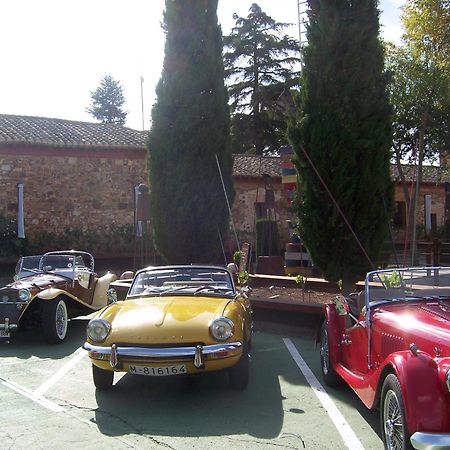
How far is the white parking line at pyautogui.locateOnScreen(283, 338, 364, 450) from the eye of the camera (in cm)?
421

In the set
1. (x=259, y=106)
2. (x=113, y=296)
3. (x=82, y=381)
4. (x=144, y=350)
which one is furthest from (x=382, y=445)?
(x=259, y=106)

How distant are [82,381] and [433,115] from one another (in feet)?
30.7

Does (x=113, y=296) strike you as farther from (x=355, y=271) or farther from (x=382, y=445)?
(x=382, y=445)

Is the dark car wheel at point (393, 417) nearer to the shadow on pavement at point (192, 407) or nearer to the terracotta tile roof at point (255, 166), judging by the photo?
the shadow on pavement at point (192, 407)

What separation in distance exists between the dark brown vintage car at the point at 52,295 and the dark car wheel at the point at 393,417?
16.1 feet

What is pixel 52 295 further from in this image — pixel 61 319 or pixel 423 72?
pixel 423 72

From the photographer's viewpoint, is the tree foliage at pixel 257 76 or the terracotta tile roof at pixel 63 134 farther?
the tree foliage at pixel 257 76

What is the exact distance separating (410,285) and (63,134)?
17.9 meters

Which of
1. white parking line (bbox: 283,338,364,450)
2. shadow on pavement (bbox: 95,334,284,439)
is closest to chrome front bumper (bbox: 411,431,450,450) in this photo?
white parking line (bbox: 283,338,364,450)

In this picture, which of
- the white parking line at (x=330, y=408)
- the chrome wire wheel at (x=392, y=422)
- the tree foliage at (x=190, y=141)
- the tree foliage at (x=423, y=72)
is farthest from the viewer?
the tree foliage at (x=190, y=141)

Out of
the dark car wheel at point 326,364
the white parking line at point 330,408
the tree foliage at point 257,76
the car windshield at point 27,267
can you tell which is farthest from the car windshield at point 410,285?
the tree foliage at point 257,76

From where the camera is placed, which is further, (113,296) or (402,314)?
(113,296)

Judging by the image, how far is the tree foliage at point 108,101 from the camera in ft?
197

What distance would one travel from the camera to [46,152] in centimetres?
1977
